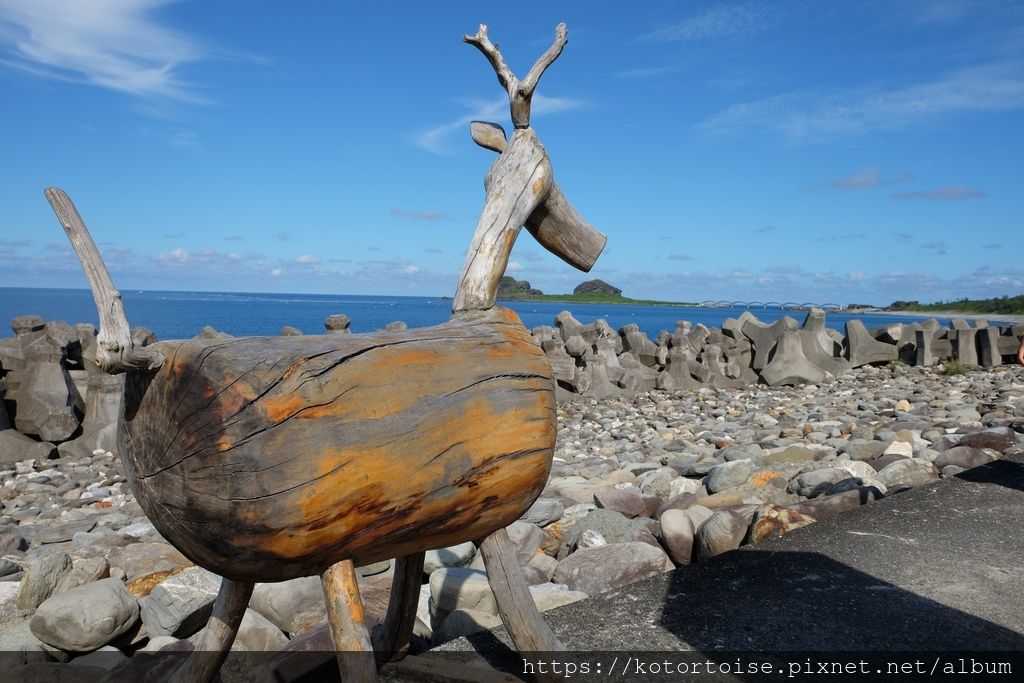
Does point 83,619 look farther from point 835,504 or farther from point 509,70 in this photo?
point 835,504

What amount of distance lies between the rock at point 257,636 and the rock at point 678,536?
2.12 meters

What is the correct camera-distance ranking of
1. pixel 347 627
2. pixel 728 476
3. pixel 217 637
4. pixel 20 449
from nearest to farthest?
1. pixel 347 627
2. pixel 217 637
3. pixel 728 476
4. pixel 20 449

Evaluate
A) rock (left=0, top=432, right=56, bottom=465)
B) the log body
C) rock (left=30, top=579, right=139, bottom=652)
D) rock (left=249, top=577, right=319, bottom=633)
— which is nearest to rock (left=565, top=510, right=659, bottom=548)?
rock (left=249, top=577, right=319, bottom=633)

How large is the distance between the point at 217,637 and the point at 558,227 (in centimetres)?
178

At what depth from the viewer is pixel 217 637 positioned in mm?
2359

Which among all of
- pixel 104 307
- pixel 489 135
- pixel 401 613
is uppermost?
pixel 489 135

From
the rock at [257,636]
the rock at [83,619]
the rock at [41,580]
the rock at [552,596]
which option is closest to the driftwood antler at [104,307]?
the rock at [257,636]

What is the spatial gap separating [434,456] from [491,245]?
0.85 metres

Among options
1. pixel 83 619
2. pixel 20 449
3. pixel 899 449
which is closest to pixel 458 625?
pixel 83 619

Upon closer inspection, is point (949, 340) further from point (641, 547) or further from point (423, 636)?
point (423, 636)

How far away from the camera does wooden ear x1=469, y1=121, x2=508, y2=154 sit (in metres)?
2.81

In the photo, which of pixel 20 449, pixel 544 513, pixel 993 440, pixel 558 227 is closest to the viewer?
pixel 558 227

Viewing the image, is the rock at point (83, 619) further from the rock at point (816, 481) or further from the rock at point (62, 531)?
the rock at point (816, 481)

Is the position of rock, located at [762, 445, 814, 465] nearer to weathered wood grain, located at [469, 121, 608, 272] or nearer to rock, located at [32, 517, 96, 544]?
weathered wood grain, located at [469, 121, 608, 272]
